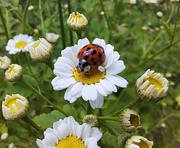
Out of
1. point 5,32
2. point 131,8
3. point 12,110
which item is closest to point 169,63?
point 131,8

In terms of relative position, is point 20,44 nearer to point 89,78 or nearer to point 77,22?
point 77,22

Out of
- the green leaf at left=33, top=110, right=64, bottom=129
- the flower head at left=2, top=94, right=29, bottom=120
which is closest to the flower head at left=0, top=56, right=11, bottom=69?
the green leaf at left=33, top=110, right=64, bottom=129

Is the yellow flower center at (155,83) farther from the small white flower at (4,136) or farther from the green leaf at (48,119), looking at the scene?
the small white flower at (4,136)

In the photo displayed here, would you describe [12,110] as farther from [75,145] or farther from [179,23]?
[179,23]

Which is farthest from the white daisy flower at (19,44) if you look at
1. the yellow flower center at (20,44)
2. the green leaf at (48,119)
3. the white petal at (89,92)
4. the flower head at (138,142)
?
the flower head at (138,142)

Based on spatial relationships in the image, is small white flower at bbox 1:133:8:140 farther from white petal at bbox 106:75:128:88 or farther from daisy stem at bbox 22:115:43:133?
white petal at bbox 106:75:128:88

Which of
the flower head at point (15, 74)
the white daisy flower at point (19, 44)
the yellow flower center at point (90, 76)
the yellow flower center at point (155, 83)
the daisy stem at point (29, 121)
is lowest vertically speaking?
Answer: the white daisy flower at point (19, 44)
